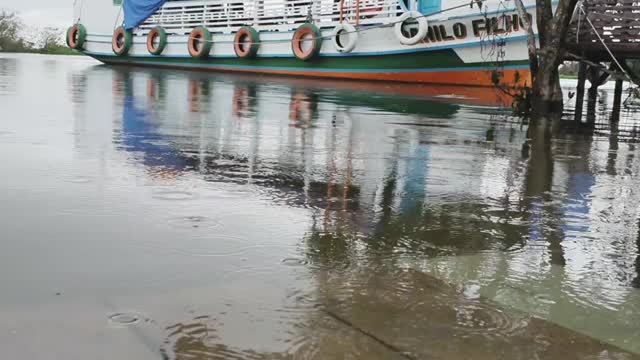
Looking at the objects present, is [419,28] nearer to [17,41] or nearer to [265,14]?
[265,14]

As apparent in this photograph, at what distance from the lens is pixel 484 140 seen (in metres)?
7.84

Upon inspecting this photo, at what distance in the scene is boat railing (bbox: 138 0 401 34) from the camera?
23297 millimetres

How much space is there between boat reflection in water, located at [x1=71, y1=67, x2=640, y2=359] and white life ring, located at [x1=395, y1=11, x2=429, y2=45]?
13.7 meters

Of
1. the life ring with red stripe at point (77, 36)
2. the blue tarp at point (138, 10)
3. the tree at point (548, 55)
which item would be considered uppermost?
the blue tarp at point (138, 10)

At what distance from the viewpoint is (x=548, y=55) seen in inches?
499

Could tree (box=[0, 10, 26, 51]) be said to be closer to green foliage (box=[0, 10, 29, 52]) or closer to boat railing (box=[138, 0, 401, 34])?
green foliage (box=[0, 10, 29, 52])

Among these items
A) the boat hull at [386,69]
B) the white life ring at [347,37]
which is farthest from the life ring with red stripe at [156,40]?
the white life ring at [347,37]

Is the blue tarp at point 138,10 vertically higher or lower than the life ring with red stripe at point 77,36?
higher

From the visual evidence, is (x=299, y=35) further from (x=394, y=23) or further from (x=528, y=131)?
(x=528, y=131)

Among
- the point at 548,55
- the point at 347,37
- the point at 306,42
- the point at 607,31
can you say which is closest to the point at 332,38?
the point at 347,37

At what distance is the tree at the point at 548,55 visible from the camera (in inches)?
490

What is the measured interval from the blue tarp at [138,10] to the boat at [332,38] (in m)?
0.04

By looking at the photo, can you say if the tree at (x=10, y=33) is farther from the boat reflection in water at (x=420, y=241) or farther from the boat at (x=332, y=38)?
the boat reflection in water at (x=420, y=241)

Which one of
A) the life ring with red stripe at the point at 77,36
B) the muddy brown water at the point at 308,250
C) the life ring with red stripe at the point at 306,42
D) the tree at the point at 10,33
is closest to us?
the muddy brown water at the point at 308,250
